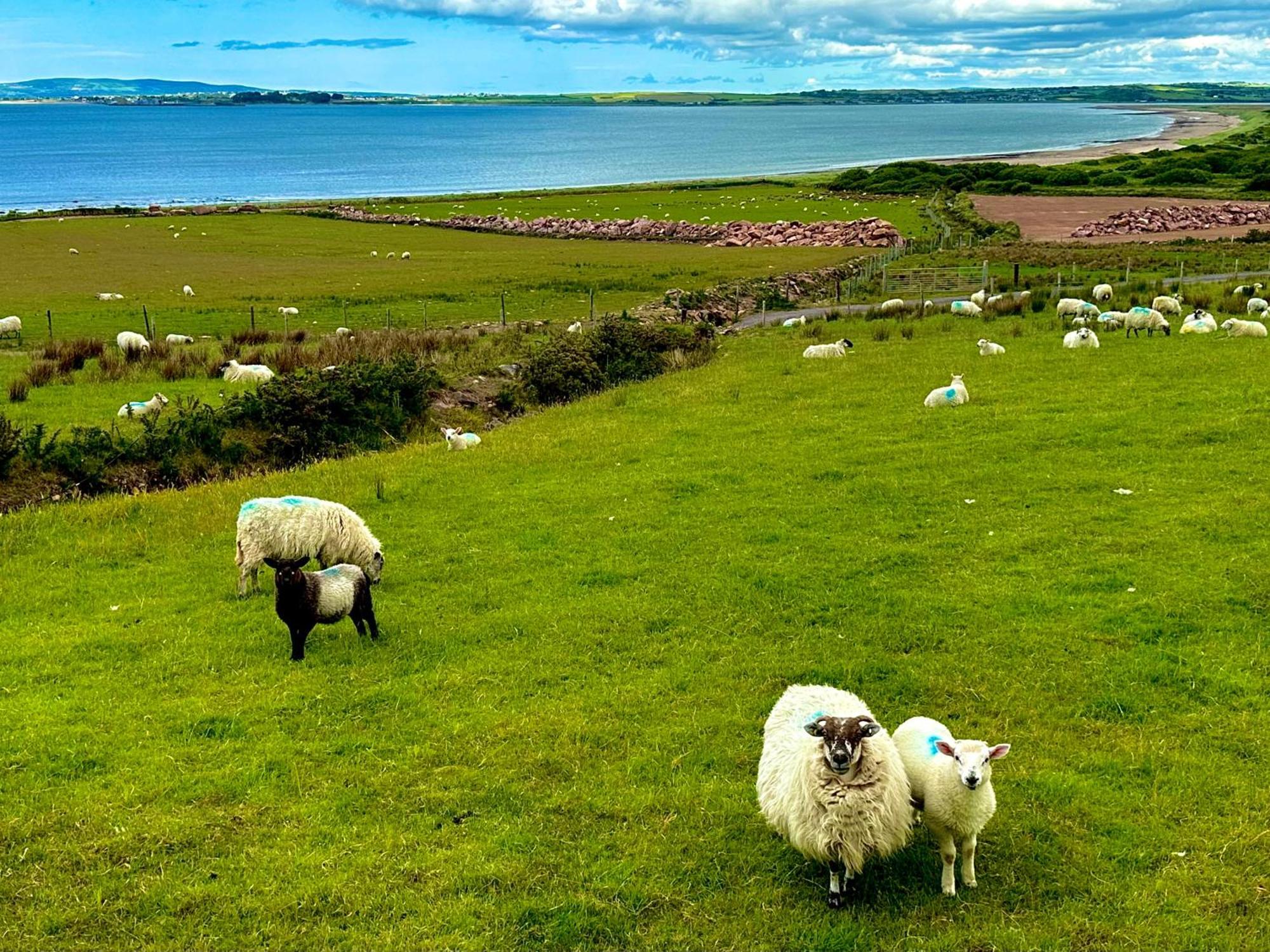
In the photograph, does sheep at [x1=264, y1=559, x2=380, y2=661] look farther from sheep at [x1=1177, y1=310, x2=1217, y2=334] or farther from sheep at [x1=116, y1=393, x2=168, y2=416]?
sheep at [x1=1177, y1=310, x2=1217, y2=334]

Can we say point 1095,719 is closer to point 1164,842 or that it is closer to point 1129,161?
point 1164,842

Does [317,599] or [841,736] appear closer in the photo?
[841,736]

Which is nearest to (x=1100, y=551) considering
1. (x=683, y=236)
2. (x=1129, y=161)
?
(x=683, y=236)

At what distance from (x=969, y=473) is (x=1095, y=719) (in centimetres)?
856

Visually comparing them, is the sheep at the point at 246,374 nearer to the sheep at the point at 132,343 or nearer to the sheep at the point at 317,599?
the sheep at the point at 132,343

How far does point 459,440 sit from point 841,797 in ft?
55.5

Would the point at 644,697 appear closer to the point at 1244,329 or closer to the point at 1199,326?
the point at 1244,329

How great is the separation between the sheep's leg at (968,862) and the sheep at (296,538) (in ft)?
29.3

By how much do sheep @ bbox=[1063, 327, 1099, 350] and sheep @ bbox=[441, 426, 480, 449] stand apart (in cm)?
1748

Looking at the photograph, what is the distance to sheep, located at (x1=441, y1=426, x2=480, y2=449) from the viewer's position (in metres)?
22.9

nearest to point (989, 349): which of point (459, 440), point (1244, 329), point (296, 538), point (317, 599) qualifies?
point (1244, 329)

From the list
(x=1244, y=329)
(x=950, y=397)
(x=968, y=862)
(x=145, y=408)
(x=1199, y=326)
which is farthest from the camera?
(x=1199, y=326)

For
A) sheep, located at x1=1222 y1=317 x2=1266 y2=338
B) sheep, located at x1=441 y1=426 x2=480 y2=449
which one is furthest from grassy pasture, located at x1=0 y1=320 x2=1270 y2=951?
sheep, located at x1=1222 y1=317 x2=1266 y2=338

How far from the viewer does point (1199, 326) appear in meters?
30.3
